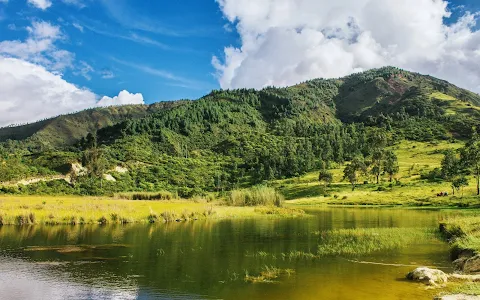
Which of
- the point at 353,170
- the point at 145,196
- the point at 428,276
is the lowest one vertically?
the point at 428,276

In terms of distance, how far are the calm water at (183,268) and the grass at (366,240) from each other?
144 cm

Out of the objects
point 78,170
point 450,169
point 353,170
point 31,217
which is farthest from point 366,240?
point 78,170

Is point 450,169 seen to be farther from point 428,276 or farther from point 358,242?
point 428,276

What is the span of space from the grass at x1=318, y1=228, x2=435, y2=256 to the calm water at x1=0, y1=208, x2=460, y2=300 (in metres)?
1.44

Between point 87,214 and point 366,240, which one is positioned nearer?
point 366,240

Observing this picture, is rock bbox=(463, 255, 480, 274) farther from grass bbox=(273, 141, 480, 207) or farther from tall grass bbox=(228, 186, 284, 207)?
tall grass bbox=(228, 186, 284, 207)

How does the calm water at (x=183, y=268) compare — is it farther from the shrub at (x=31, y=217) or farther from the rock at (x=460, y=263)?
the shrub at (x=31, y=217)

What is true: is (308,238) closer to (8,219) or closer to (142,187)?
(8,219)

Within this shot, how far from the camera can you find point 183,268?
27.9 meters

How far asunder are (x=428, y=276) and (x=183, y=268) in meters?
15.3

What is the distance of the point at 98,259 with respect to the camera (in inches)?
1213

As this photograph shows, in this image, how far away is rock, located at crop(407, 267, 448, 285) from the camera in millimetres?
22441

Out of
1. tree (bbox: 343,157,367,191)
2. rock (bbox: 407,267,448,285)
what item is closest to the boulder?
tree (bbox: 343,157,367,191)

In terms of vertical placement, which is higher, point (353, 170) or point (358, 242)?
point (353, 170)
